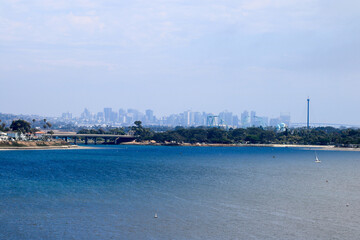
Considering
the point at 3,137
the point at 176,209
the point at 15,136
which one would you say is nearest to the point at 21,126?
the point at 15,136

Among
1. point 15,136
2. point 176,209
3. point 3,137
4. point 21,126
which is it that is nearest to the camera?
point 176,209

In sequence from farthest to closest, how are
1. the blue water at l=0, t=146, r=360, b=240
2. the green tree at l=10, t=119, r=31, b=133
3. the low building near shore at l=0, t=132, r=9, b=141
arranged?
1. the green tree at l=10, t=119, r=31, b=133
2. the low building near shore at l=0, t=132, r=9, b=141
3. the blue water at l=0, t=146, r=360, b=240

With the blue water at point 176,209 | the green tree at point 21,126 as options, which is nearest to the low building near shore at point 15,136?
the green tree at point 21,126

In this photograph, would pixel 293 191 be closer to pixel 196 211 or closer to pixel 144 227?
pixel 196 211

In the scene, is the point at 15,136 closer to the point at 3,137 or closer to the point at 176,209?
the point at 3,137

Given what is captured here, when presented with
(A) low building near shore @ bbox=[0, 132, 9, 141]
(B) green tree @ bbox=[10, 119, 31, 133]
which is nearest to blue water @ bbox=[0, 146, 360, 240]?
(A) low building near shore @ bbox=[0, 132, 9, 141]

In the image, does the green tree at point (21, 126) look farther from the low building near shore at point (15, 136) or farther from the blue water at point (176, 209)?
the blue water at point (176, 209)

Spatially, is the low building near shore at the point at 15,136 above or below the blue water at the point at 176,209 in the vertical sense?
above

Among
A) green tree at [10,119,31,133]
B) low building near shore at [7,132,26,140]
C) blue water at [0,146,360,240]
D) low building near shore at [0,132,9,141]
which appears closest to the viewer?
blue water at [0,146,360,240]

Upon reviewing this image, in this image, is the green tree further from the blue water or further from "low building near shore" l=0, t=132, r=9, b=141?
the blue water

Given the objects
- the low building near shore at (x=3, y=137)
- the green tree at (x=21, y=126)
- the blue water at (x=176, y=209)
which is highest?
the green tree at (x=21, y=126)

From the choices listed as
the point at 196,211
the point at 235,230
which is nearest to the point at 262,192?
the point at 196,211
